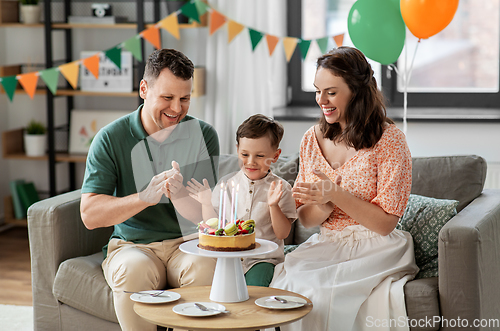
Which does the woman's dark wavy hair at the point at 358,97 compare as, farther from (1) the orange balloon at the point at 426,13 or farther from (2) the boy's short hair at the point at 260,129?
(1) the orange balloon at the point at 426,13

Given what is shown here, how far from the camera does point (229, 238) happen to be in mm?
1551

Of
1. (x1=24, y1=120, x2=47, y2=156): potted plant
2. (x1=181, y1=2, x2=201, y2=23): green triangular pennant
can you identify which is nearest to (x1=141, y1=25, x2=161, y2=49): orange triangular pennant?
(x1=181, y1=2, x2=201, y2=23): green triangular pennant

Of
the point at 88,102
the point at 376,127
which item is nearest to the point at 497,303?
the point at 376,127

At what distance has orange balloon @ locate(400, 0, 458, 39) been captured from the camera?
8.60 feet

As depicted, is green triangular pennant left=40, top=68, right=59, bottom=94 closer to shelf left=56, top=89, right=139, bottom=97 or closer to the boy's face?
shelf left=56, top=89, right=139, bottom=97

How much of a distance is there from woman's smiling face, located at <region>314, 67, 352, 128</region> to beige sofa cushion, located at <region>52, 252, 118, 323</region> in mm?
983

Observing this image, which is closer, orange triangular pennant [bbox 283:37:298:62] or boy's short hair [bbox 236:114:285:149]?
boy's short hair [bbox 236:114:285:149]

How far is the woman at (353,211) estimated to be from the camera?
A: 180cm

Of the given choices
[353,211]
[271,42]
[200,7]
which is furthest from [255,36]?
[353,211]

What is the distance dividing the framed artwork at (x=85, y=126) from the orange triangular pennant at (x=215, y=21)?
0.89 m

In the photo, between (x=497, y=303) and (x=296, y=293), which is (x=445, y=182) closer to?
(x=497, y=303)

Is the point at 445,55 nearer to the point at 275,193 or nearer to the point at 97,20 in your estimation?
the point at 97,20

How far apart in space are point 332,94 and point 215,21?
1.85 metres

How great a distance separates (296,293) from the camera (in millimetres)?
1699
